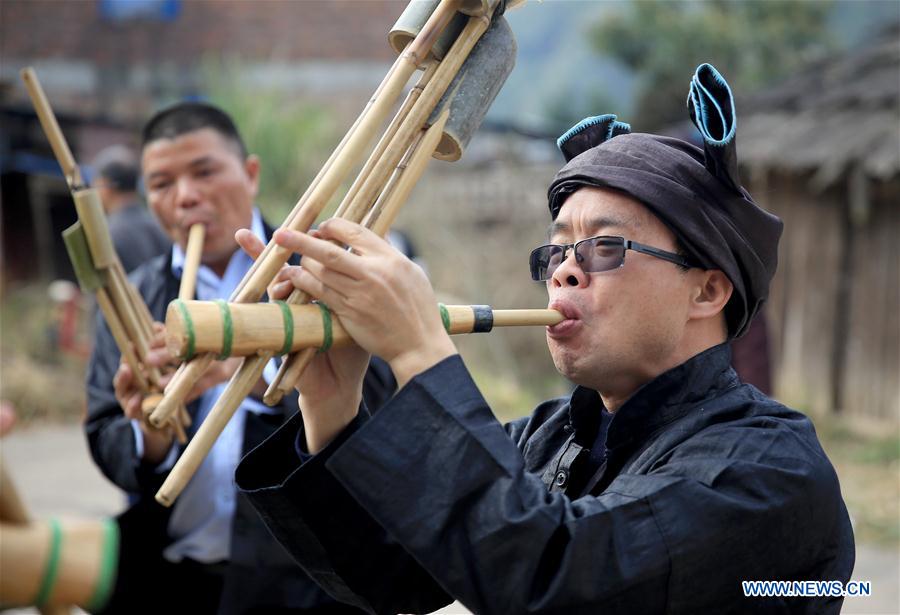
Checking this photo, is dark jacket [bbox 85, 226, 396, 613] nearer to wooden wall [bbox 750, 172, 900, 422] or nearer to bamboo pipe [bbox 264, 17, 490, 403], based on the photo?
bamboo pipe [bbox 264, 17, 490, 403]

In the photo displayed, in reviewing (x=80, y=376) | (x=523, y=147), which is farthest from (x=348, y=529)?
(x=523, y=147)

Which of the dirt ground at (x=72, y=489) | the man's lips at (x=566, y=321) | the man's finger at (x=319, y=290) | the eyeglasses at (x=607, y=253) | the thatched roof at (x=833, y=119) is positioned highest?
the thatched roof at (x=833, y=119)

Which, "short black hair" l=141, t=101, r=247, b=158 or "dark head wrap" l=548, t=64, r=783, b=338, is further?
"short black hair" l=141, t=101, r=247, b=158

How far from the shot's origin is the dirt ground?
5.17 m

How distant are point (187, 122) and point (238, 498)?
1272 millimetres

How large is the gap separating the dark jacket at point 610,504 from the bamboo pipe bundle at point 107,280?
0.94 meters

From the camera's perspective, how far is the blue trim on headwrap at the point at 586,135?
1988mm

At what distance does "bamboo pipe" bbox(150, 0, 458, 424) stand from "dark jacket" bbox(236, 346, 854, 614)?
0.26 m

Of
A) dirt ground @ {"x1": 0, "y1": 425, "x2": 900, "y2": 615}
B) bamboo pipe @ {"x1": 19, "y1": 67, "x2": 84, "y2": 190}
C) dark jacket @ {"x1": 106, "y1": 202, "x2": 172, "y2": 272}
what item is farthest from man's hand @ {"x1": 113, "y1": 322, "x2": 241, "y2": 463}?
dirt ground @ {"x1": 0, "y1": 425, "x2": 900, "y2": 615}

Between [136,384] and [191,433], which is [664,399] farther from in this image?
[191,433]

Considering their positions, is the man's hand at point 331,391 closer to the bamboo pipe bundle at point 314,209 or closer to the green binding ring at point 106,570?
the bamboo pipe bundle at point 314,209

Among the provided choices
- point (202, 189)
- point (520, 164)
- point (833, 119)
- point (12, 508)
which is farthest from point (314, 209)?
point (520, 164)

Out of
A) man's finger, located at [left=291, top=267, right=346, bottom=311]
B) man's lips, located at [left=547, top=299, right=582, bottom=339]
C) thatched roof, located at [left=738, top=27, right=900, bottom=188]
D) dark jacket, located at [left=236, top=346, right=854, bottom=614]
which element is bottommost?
dark jacket, located at [left=236, top=346, right=854, bottom=614]

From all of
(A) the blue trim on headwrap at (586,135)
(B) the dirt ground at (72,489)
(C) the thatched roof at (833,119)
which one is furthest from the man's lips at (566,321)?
(C) the thatched roof at (833,119)
